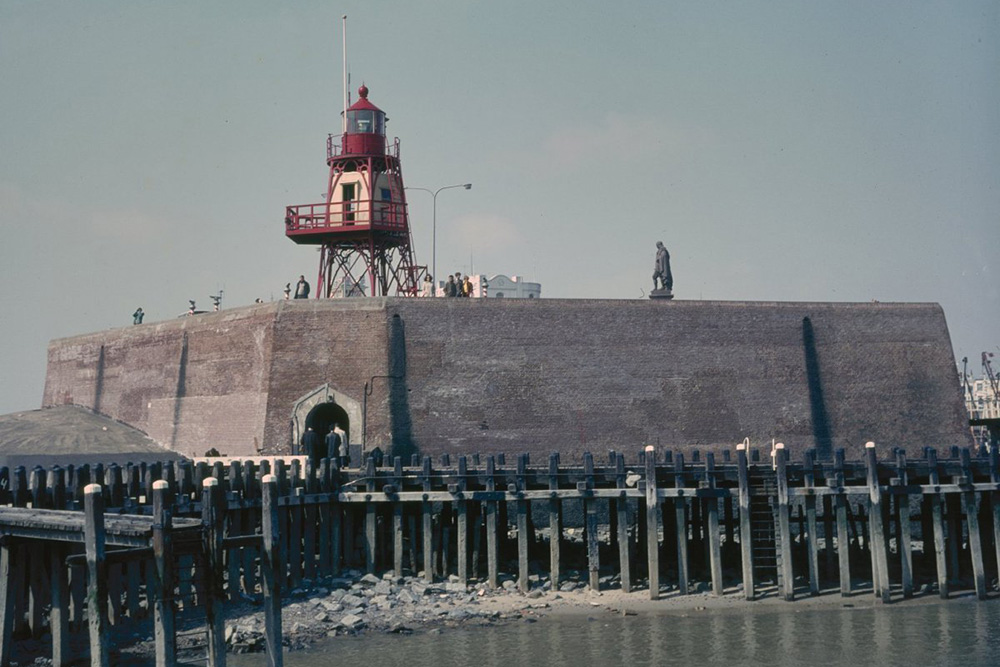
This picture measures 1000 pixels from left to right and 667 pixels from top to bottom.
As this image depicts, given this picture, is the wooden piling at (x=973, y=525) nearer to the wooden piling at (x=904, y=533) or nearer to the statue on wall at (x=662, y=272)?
the wooden piling at (x=904, y=533)

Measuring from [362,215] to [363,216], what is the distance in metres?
0.05

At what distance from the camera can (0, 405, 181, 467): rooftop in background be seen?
→ 1000 inches

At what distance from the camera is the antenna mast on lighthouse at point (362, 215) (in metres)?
36.1

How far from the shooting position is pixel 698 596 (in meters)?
20.8

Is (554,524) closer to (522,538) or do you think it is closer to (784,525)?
(522,538)

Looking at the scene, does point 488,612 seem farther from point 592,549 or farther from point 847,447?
point 847,447

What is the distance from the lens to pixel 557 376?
96.5 ft

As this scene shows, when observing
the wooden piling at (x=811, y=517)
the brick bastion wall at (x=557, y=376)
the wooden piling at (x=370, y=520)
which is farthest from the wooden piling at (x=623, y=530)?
the brick bastion wall at (x=557, y=376)

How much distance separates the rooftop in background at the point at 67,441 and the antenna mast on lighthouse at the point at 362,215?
9.55 m

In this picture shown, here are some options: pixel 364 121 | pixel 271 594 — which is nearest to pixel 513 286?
pixel 364 121

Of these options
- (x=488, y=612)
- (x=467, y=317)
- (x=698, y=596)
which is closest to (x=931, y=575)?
(x=698, y=596)

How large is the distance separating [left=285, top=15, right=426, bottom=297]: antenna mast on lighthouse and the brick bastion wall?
19.4 feet

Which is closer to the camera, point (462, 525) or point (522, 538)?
point (522, 538)

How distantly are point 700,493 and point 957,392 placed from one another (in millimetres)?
15018
